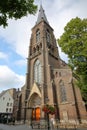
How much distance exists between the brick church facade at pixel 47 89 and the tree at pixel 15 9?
56.1 feet

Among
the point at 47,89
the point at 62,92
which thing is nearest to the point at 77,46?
the point at 62,92

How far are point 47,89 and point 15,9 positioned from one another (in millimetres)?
23363

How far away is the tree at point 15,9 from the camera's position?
5.99m

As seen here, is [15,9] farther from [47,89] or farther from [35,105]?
[35,105]

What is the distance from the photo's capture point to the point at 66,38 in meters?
15.2

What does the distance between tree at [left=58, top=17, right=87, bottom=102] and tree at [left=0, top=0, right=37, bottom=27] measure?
8.04m

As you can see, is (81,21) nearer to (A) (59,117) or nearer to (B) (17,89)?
(A) (59,117)

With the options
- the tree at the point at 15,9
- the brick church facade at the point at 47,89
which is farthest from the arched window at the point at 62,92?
the tree at the point at 15,9

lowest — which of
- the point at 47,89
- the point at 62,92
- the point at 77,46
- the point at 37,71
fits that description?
the point at 62,92

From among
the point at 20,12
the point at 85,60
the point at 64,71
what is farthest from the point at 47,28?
the point at 20,12

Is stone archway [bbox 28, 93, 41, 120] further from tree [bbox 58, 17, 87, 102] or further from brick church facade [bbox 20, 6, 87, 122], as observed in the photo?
tree [bbox 58, 17, 87, 102]

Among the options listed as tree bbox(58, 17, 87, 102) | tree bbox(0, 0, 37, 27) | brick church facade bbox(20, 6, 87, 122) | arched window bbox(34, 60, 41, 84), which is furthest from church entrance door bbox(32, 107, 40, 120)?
tree bbox(0, 0, 37, 27)

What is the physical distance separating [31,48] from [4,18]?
3293 centimetres

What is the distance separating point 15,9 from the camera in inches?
247
